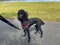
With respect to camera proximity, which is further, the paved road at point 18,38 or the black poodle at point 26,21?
the paved road at point 18,38

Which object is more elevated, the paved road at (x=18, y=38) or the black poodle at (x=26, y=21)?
the black poodle at (x=26, y=21)

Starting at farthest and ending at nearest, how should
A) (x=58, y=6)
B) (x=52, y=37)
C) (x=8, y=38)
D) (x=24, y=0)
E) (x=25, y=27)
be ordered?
(x=24, y=0)
(x=58, y=6)
(x=52, y=37)
(x=8, y=38)
(x=25, y=27)

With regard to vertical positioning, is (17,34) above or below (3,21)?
below

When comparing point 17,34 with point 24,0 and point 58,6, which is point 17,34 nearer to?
point 58,6

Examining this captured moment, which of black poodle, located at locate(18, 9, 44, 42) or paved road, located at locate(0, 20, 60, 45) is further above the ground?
black poodle, located at locate(18, 9, 44, 42)

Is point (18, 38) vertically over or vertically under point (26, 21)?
under

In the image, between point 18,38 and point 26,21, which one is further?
point 18,38

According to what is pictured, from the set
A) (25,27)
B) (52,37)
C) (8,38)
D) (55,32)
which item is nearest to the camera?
(25,27)

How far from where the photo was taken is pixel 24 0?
34.1ft

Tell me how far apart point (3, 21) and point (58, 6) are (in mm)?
6045

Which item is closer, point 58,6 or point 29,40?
point 29,40

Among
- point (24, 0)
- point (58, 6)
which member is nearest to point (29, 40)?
point (58, 6)

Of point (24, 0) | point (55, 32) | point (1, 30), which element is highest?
point (1, 30)

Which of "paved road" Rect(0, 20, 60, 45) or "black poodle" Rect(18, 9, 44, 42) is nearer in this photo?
"black poodle" Rect(18, 9, 44, 42)
